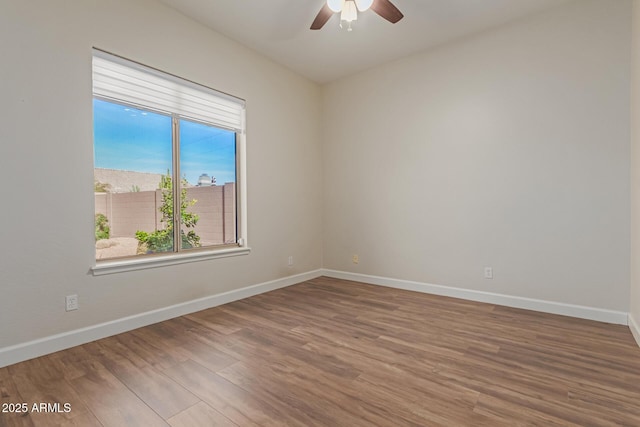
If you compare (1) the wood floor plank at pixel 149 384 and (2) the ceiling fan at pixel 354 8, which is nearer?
(1) the wood floor plank at pixel 149 384

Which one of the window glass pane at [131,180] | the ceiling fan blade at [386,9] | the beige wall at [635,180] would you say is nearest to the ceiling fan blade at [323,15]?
the ceiling fan blade at [386,9]

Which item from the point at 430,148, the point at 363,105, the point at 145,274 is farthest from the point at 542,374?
the point at 363,105

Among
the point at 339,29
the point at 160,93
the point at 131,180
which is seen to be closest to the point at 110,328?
the point at 131,180

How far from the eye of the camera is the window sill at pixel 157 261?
2.58 m

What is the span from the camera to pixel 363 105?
4.43 meters

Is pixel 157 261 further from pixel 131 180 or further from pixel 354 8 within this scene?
pixel 354 8

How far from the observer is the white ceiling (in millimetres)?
2951

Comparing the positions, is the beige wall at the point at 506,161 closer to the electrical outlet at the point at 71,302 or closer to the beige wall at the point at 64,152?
the beige wall at the point at 64,152

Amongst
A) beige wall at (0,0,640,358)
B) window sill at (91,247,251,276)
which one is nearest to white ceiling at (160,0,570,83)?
beige wall at (0,0,640,358)

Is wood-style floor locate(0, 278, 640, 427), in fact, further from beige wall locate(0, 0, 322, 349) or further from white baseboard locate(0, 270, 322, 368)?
beige wall locate(0, 0, 322, 349)

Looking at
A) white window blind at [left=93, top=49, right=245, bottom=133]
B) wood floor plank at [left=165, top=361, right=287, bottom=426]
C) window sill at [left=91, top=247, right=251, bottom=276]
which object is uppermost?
white window blind at [left=93, top=49, right=245, bottom=133]

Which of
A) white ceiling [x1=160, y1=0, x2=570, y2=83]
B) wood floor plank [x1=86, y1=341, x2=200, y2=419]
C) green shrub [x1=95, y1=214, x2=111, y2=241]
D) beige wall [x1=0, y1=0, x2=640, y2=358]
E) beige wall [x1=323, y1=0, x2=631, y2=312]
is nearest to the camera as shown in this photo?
wood floor plank [x1=86, y1=341, x2=200, y2=419]

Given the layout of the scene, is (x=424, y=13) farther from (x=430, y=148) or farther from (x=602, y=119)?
(x=602, y=119)

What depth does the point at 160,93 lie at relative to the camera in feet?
9.89
